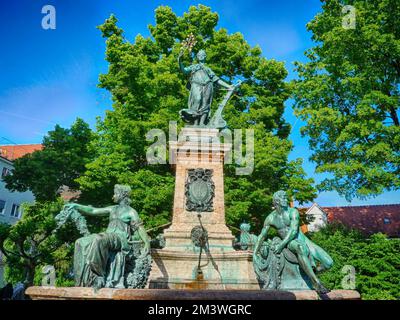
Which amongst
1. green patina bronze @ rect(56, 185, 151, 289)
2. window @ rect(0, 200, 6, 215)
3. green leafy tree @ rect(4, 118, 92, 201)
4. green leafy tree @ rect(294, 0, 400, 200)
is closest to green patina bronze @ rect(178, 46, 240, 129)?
green patina bronze @ rect(56, 185, 151, 289)

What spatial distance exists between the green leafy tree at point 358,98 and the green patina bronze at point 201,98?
8560mm

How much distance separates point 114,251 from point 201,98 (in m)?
5.66

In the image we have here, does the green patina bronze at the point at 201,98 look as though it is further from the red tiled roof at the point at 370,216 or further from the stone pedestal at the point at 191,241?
the red tiled roof at the point at 370,216

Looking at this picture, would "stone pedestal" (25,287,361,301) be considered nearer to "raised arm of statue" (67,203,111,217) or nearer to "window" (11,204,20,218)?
"raised arm of statue" (67,203,111,217)

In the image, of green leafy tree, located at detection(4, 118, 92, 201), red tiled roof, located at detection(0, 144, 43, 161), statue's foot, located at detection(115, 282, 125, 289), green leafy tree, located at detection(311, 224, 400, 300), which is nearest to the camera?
statue's foot, located at detection(115, 282, 125, 289)

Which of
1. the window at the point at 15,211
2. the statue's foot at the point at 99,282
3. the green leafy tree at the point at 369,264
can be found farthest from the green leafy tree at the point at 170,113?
the window at the point at 15,211

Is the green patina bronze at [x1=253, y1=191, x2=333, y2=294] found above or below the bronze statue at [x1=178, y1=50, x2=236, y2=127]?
below

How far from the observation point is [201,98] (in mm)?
10477

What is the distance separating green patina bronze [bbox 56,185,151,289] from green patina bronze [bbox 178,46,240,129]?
375 centimetres

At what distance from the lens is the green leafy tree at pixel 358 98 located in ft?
52.2

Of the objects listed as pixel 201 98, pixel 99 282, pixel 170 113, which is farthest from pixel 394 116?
pixel 99 282

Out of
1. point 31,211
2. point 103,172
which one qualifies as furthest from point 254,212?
point 31,211

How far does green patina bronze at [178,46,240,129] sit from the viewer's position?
33.7 feet

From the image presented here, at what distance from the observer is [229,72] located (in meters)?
21.0
